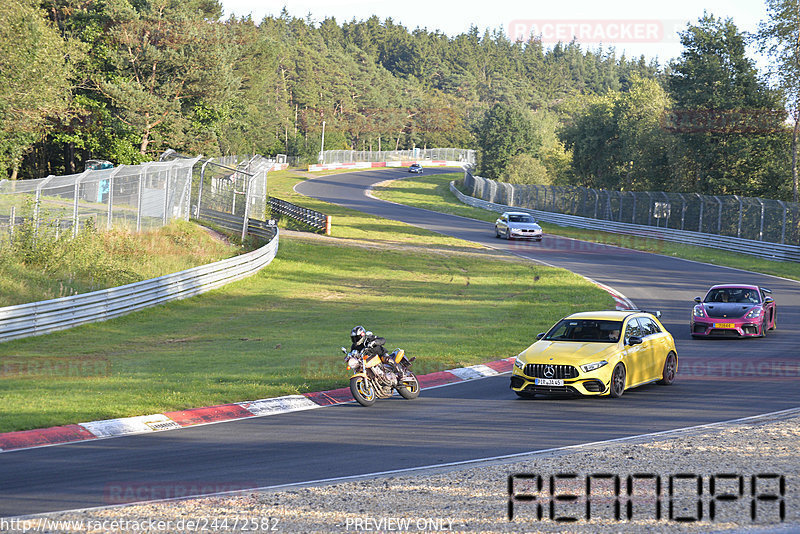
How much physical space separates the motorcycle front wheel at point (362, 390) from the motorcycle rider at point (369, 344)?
503 millimetres

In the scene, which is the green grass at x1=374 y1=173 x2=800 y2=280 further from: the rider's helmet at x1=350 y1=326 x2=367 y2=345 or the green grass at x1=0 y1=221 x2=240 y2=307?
the rider's helmet at x1=350 y1=326 x2=367 y2=345

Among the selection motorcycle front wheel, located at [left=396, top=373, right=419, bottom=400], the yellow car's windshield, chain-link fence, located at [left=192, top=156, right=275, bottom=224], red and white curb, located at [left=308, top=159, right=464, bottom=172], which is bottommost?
motorcycle front wheel, located at [left=396, top=373, right=419, bottom=400]

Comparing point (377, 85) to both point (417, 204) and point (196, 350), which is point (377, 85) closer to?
point (417, 204)

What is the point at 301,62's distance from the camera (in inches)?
5787

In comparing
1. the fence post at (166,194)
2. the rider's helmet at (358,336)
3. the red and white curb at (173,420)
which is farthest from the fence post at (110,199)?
the rider's helmet at (358,336)

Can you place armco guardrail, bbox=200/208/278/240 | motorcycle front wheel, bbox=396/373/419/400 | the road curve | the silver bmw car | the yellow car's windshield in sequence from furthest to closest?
the silver bmw car → armco guardrail, bbox=200/208/278/240 → the yellow car's windshield → motorcycle front wheel, bbox=396/373/419/400 → the road curve

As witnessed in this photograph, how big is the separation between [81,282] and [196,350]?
7.60m

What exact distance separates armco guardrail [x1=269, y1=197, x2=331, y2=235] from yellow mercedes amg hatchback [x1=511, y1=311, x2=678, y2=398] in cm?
3360

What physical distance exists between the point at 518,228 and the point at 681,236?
9.49 meters

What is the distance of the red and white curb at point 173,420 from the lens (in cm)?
1091

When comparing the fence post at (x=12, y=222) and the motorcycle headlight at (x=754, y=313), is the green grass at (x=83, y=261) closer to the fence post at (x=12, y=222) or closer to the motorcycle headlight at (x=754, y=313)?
the fence post at (x=12, y=222)

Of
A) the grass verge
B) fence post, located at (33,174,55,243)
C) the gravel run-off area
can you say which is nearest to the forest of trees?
fence post, located at (33,174,55,243)

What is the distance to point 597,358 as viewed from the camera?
45.3 feet

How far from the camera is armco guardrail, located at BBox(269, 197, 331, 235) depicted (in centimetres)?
4850
